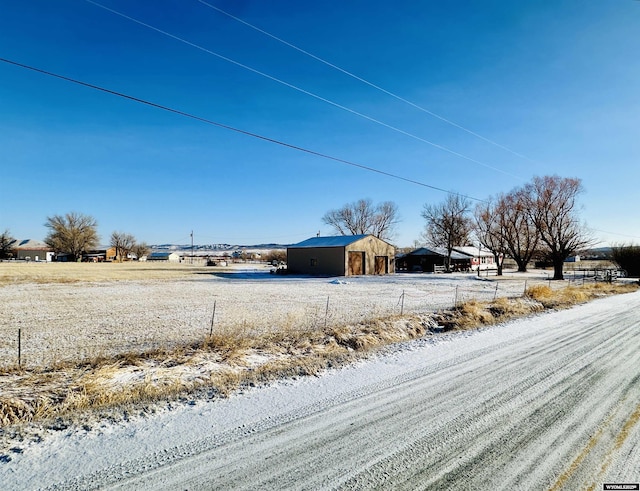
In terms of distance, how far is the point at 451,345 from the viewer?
9.09 meters

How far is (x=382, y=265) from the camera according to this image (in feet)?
147

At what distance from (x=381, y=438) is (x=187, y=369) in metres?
3.92

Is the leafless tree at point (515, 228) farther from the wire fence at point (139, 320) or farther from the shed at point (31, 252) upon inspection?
the shed at point (31, 252)

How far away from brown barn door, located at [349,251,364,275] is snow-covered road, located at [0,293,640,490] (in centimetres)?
3367

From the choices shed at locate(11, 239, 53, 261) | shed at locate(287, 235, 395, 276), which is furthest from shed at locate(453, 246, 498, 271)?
shed at locate(11, 239, 53, 261)

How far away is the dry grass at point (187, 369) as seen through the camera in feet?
16.7

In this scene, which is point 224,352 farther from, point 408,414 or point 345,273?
point 345,273

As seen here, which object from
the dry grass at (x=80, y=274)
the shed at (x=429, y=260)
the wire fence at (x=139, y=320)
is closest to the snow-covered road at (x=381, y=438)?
the wire fence at (x=139, y=320)

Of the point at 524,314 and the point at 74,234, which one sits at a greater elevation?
the point at 74,234

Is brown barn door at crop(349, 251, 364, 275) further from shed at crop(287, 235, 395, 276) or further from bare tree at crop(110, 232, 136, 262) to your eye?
bare tree at crop(110, 232, 136, 262)

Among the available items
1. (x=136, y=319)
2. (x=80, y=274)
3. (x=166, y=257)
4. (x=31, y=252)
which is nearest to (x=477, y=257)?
(x=80, y=274)

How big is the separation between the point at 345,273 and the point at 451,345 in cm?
3074

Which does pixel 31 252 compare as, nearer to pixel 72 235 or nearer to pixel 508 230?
pixel 72 235

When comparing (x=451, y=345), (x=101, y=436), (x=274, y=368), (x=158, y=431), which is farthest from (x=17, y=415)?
(x=451, y=345)
